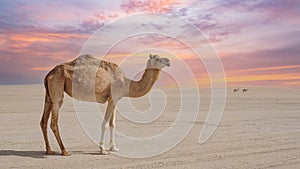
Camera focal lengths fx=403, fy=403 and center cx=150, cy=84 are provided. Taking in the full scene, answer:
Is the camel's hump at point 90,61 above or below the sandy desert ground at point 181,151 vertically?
above

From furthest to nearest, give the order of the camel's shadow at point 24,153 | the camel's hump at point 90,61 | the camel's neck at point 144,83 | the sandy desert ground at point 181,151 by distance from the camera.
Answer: the camel's hump at point 90,61 → the camel's neck at point 144,83 → the camel's shadow at point 24,153 → the sandy desert ground at point 181,151

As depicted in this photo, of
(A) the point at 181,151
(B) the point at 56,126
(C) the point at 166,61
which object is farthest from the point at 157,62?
(B) the point at 56,126

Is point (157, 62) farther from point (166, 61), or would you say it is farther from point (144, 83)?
point (144, 83)

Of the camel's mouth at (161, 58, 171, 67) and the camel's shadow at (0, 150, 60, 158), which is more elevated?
the camel's mouth at (161, 58, 171, 67)

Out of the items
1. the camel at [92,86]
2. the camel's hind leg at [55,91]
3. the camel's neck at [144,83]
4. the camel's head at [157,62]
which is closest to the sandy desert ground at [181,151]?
the camel's hind leg at [55,91]

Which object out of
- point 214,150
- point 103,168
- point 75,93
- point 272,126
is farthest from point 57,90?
point 272,126

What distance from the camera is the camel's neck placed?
10750 millimetres

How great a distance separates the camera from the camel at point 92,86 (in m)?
10.5

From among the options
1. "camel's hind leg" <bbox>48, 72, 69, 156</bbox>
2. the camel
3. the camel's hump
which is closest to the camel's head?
the camel

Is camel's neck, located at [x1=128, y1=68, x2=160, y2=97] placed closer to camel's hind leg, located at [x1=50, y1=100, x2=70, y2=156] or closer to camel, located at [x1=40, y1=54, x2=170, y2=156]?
camel, located at [x1=40, y1=54, x2=170, y2=156]

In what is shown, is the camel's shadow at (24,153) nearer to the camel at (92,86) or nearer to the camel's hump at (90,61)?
the camel at (92,86)

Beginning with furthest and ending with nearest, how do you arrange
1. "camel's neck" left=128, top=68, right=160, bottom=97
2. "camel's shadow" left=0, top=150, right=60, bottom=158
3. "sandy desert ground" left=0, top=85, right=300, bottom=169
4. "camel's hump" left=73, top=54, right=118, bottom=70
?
1. "camel's hump" left=73, top=54, right=118, bottom=70
2. "camel's neck" left=128, top=68, right=160, bottom=97
3. "camel's shadow" left=0, top=150, right=60, bottom=158
4. "sandy desert ground" left=0, top=85, right=300, bottom=169

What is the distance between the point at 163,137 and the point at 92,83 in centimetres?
432

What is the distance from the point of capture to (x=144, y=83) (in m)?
10.9
